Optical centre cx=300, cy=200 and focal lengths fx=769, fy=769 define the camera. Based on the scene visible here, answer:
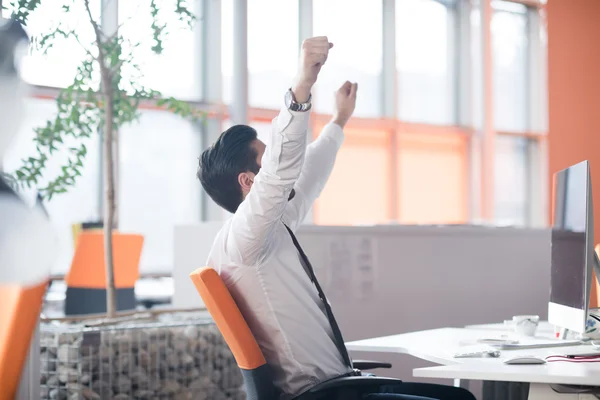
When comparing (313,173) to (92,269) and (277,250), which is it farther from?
(92,269)

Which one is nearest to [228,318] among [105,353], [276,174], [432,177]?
[276,174]

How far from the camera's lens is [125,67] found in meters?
3.31

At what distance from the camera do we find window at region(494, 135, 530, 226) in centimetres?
979

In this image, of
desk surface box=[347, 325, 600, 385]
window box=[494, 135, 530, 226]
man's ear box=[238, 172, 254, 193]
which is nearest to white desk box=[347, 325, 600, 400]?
desk surface box=[347, 325, 600, 385]

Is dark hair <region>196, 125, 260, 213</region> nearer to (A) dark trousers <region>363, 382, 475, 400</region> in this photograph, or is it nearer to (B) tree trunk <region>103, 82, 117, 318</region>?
(A) dark trousers <region>363, 382, 475, 400</region>

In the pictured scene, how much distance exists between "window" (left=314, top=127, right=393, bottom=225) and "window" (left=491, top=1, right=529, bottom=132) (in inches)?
70.1

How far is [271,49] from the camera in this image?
8.06 m

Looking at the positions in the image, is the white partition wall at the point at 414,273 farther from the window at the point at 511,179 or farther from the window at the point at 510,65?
the window at the point at 510,65

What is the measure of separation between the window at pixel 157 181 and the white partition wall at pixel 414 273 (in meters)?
3.80

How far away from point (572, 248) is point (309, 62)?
2.90 ft

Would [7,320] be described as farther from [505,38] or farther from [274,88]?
[505,38]

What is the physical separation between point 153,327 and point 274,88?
557cm

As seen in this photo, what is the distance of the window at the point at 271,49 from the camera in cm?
796

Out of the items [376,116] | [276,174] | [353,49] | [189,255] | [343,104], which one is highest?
[353,49]
